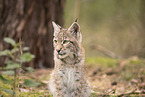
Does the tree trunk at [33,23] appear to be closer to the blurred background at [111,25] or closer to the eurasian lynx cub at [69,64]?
the eurasian lynx cub at [69,64]

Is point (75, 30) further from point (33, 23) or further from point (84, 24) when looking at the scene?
point (84, 24)

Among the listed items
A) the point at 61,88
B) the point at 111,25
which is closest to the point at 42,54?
the point at 61,88

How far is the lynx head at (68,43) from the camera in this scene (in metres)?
3.33

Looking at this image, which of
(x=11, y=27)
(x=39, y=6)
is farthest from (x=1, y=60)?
(x=39, y=6)

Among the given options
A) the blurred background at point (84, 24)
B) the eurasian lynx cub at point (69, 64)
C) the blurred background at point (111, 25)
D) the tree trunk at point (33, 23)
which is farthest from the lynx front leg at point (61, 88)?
the blurred background at point (111, 25)

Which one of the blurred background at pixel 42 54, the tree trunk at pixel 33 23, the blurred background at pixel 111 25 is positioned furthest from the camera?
the blurred background at pixel 111 25

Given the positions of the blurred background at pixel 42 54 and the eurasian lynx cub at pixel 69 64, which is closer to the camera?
the eurasian lynx cub at pixel 69 64

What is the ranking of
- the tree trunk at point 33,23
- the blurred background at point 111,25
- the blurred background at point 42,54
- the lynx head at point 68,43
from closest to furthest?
the lynx head at point 68,43 → the blurred background at point 42,54 → the tree trunk at point 33,23 → the blurred background at point 111,25

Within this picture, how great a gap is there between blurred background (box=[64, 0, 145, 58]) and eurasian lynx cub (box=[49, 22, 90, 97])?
6.60m

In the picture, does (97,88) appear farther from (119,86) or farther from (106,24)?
(106,24)

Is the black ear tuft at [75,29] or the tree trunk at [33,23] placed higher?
the tree trunk at [33,23]

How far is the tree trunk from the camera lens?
592 centimetres

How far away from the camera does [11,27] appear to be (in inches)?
233

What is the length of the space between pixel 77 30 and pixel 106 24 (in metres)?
9.70
